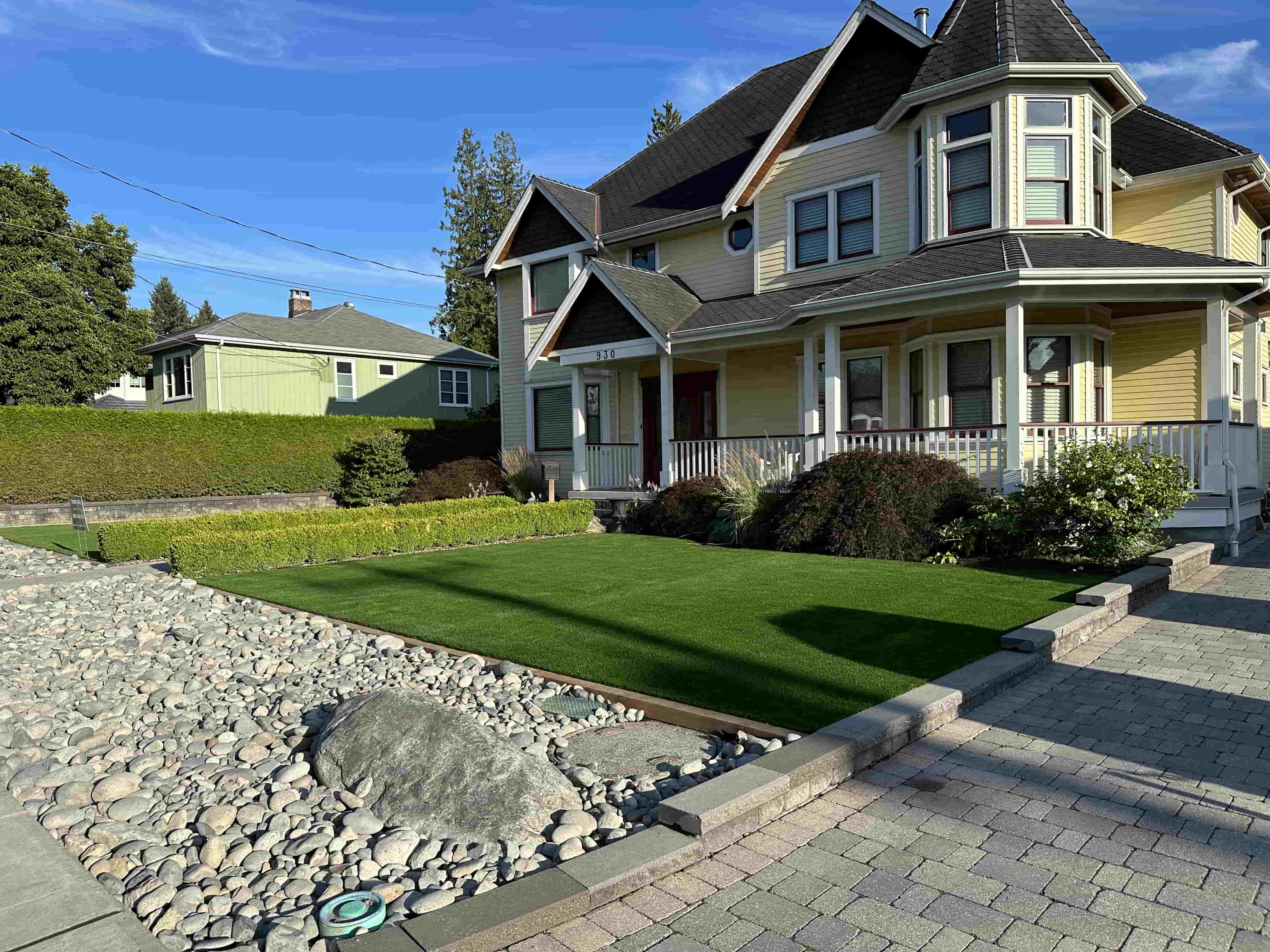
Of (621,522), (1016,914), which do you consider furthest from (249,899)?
(621,522)

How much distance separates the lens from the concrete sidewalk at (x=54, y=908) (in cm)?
262

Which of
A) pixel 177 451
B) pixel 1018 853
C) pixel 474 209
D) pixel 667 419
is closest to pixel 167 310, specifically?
pixel 474 209

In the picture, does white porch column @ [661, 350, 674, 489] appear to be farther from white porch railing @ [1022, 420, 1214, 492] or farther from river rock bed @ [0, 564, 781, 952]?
river rock bed @ [0, 564, 781, 952]

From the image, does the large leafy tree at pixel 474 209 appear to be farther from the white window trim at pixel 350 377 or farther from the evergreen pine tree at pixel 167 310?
the evergreen pine tree at pixel 167 310

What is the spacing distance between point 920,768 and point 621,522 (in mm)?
12574

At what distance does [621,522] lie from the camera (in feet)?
55.0

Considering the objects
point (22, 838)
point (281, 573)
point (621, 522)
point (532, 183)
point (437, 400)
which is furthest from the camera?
point (437, 400)

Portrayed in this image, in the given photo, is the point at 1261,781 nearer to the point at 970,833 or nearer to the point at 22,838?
the point at 970,833

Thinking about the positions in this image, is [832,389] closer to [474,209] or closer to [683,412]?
[683,412]

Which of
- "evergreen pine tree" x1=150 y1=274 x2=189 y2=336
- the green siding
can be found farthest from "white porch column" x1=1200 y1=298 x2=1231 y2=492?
"evergreen pine tree" x1=150 y1=274 x2=189 y2=336

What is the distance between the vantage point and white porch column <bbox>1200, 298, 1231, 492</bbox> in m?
11.1

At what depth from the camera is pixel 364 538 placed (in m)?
12.7

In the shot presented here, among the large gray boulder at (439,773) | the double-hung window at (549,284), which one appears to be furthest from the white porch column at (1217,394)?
the double-hung window at (549,284)

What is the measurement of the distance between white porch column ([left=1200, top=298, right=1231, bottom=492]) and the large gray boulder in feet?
35.6
